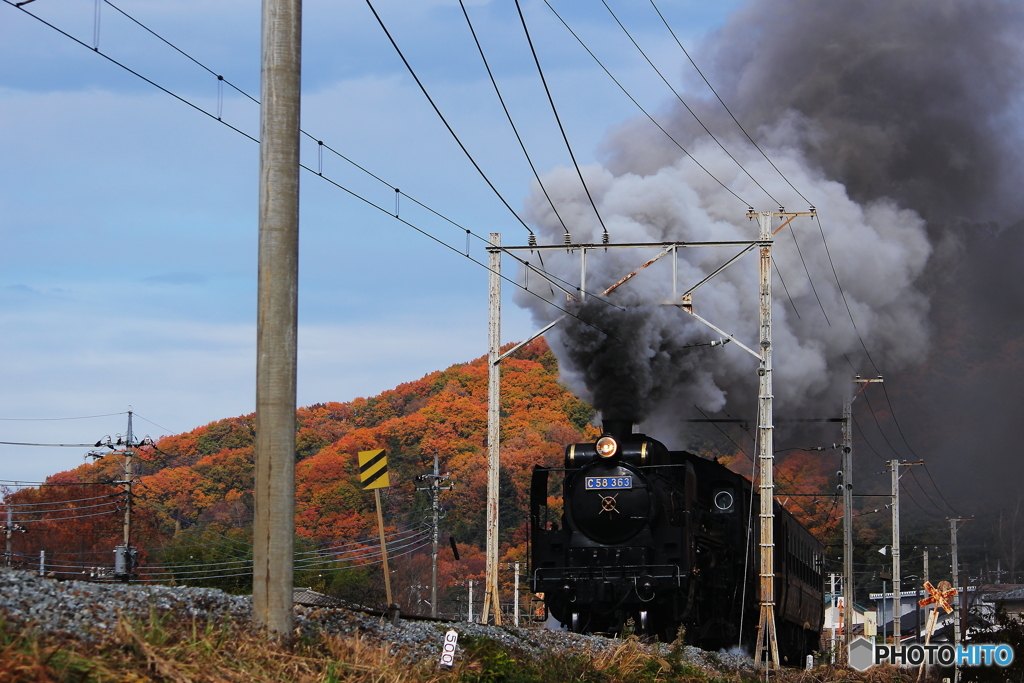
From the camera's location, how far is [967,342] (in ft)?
242

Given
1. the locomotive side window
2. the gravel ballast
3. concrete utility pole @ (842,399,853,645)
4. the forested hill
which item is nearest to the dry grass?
the gravel ballast

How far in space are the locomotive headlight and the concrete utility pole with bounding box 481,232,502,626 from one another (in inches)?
104

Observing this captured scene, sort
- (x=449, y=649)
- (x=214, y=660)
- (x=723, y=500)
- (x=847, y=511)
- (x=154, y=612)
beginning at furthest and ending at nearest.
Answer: (x=847, y=511)
(x=723, y=500)
(x=449, y=649)
(x=154, y=612)
(x=214, y=660)

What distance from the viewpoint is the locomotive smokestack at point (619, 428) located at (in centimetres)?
2081

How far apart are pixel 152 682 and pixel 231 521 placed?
54904 mm

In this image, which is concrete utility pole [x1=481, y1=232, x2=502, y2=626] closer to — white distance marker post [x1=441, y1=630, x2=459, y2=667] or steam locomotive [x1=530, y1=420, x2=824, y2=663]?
steam locomotive [x1=530, y1=420, x2=824, y2=663]

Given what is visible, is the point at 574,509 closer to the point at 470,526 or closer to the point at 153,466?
the point at 470,526

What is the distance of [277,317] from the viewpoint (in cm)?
931

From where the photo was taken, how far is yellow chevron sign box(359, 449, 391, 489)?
14.1 metres

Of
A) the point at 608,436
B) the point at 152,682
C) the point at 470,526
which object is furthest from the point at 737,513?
the point at 470,526

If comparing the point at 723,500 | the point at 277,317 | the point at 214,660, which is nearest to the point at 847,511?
the point at 723,500

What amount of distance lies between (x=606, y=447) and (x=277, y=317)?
1070cm

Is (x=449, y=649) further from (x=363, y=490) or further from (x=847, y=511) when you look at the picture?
(x=363, y=490)

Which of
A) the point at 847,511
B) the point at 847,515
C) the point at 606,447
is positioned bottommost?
the point at 847,515
